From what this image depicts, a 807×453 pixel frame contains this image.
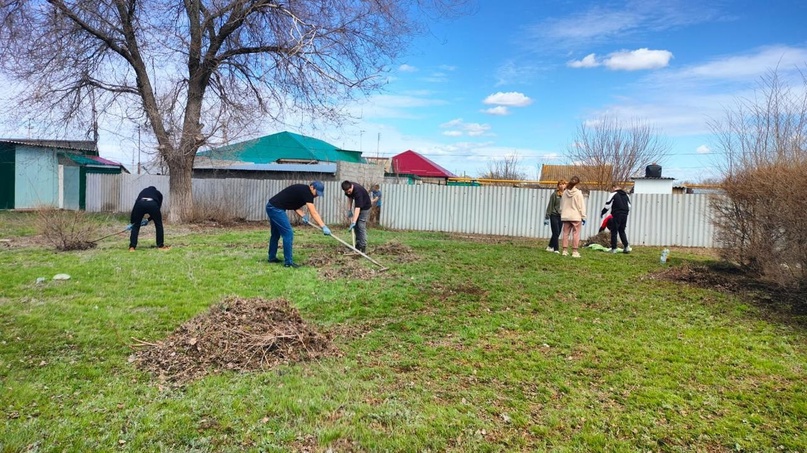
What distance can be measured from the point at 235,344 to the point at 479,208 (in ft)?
40.2

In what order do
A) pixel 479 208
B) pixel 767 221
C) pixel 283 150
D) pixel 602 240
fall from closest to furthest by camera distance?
1. pixel 767 221
2. pixel 602 240
3. pixel 479 208
4. pixel 283 150

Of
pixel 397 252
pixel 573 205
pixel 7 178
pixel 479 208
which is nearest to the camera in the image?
pixel 573 205

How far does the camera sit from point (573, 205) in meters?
9.70

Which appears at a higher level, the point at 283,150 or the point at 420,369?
the point at 283,150

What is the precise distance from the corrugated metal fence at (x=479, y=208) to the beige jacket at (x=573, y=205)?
5129 mm

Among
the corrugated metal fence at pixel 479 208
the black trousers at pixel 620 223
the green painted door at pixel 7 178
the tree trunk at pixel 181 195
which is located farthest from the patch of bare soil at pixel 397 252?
the green painted door at pixel 7 178

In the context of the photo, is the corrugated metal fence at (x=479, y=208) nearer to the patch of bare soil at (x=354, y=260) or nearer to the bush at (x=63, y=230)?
the patch of bare soil at (x=354, y=260)

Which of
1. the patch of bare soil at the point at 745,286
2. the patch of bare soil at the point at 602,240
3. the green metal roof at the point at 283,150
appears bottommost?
the patch of bare soil at the point at 745,286

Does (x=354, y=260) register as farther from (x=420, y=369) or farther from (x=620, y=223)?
(x=620, y=223)

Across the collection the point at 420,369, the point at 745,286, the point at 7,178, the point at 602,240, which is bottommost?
the point at 420,369

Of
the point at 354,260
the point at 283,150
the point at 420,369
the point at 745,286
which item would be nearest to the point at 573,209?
the point at 745,286

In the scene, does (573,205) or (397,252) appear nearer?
(573,205)

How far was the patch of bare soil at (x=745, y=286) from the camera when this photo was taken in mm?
5992

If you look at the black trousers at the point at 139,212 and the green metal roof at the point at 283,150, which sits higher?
the green metal roof at the point at 283,150
